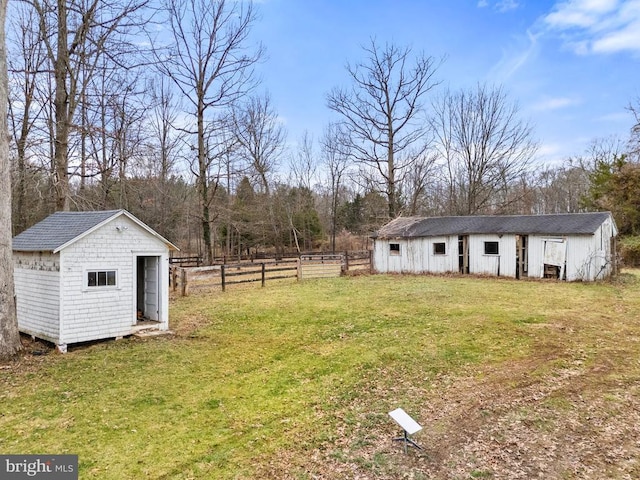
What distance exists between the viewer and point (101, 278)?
8.75 metres

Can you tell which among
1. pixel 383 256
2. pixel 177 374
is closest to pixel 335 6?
pixel 383 256

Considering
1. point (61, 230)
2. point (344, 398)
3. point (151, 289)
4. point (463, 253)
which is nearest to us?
point (344, 398)

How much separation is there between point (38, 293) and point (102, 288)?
149 cm

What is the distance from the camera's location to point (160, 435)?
4.85 m

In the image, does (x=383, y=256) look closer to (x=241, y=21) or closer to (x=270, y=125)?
(x=241, y=21)

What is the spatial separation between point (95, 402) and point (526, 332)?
874 cm

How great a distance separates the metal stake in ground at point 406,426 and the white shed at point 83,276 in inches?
280

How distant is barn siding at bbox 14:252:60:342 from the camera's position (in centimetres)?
827

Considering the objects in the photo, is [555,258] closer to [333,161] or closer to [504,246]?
[504,246]

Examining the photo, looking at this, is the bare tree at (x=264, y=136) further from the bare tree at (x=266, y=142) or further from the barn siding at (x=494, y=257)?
the barn siding at (x=494, y=257)

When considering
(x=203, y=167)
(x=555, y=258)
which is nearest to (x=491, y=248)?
(x=555, y=258)

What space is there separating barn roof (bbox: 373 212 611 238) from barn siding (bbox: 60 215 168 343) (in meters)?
15.7

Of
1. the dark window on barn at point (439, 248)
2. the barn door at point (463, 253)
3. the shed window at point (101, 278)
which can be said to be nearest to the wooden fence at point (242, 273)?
the dark window on barn at point (439, 248)

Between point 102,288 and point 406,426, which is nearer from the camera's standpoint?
point 406,426
